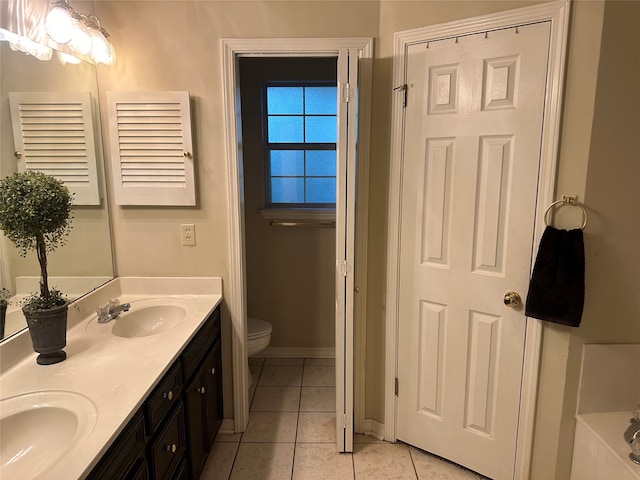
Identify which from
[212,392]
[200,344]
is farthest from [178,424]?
[212,392]

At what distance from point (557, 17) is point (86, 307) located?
2.36 metres

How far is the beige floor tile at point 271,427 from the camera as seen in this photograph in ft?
7.47

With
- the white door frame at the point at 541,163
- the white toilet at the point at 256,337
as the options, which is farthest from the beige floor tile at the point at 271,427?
the white door frame at the point at 541,163

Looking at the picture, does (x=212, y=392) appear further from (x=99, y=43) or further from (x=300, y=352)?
(x=99, y=43)

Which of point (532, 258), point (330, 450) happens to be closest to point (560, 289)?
point (532, 258)

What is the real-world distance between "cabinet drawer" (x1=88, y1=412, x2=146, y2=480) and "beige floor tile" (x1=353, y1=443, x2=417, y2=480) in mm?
1195

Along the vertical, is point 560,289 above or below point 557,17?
below

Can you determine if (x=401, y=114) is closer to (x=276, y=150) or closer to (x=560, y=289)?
(x=560, y=289)

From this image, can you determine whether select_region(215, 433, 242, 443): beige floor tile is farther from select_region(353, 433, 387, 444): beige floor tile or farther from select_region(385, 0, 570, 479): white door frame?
select_region(385, 0, 570, 479): white door frame

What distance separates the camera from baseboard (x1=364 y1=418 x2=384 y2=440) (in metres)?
2.26

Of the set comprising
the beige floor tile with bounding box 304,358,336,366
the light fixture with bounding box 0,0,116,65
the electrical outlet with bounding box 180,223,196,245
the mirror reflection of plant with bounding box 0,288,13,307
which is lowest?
the beige floor tile with bounding box 304,358,336,366

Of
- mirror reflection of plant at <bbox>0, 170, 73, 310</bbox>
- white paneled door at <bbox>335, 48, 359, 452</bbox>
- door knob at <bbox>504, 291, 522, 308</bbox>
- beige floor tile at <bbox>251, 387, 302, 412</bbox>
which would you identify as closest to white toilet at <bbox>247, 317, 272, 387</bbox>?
beige floor tile at <bbox>251, 387, 302, 412</bbox>

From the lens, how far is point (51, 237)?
1.69 m

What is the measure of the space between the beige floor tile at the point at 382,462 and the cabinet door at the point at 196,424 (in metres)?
0.78
